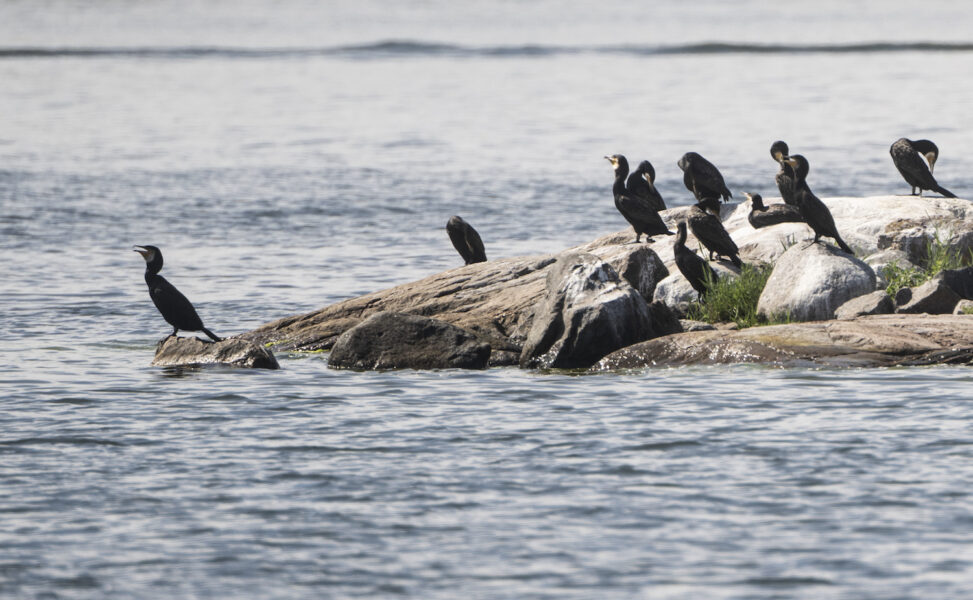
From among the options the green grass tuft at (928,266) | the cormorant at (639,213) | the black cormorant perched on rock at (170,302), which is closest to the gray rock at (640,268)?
the cormorant at (639,213)

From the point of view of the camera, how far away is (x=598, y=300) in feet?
51.7

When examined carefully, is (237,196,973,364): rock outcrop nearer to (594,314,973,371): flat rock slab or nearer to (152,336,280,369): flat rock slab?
(152,336,280,369): flat rock slab

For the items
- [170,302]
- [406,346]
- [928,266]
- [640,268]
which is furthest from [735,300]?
[170,302]

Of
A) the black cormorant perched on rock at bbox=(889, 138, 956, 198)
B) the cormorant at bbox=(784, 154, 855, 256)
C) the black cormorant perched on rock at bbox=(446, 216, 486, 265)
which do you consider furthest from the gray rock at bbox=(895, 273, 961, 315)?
the black cormorant perched on rock at bbox=(446, 216, 486, 265)

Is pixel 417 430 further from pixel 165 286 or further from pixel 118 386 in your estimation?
pixel 165 286

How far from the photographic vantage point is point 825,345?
15016 mm

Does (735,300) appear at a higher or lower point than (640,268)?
lower

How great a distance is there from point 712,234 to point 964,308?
2849 mm

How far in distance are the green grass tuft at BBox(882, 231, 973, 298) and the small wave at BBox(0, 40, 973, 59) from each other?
A: 6230 cm

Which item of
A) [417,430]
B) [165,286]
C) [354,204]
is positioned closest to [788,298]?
[417,430]

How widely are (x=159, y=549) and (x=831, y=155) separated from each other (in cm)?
3426

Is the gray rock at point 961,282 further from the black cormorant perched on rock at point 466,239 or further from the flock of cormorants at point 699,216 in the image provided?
the black cormorant perched on rock at point 466,239

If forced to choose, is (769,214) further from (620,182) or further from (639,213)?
(620,182)

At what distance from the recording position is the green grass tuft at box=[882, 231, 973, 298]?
17156 millimetres
